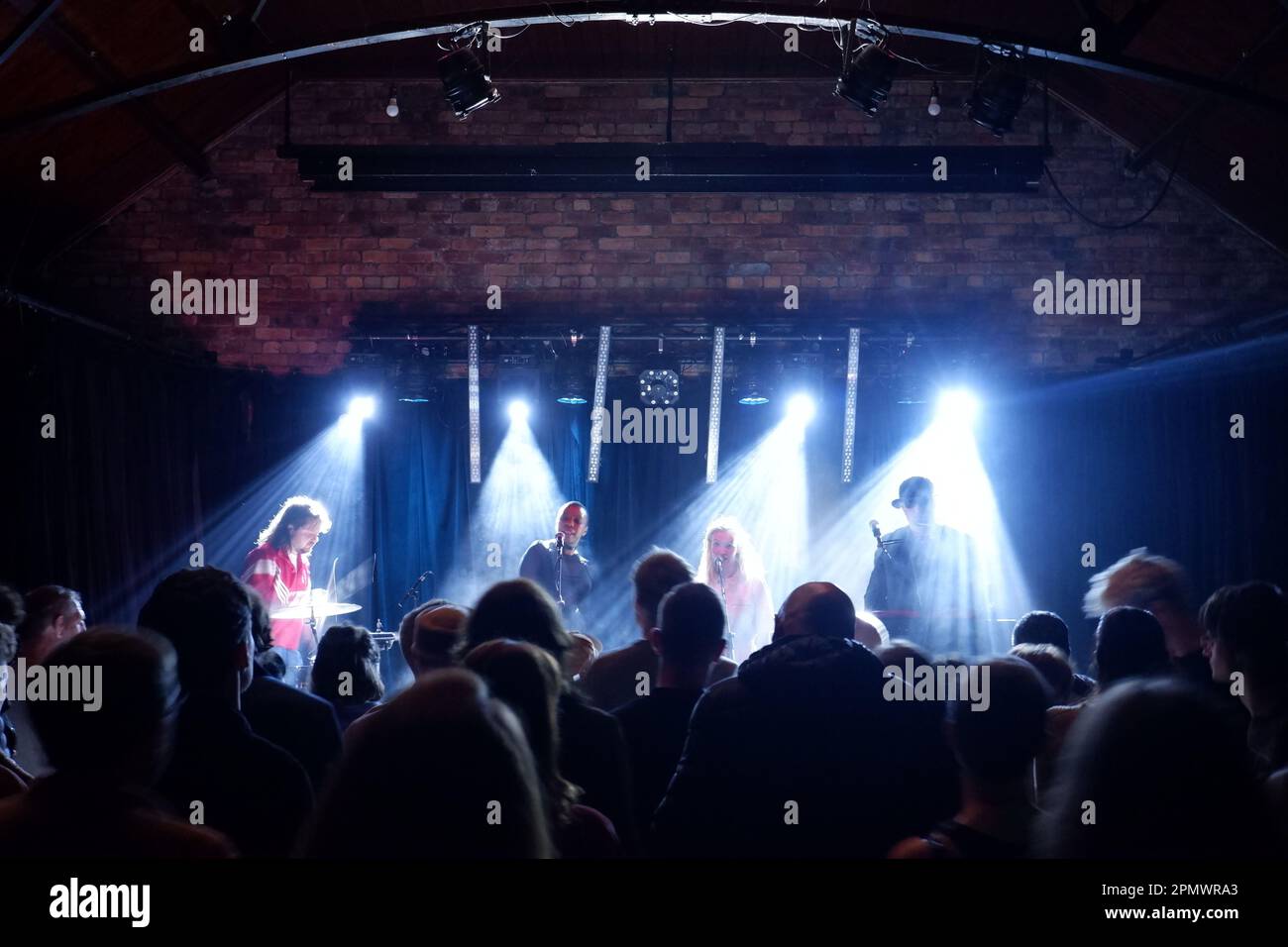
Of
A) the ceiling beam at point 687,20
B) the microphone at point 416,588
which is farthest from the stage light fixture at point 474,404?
the ceiling beam at point 687,20

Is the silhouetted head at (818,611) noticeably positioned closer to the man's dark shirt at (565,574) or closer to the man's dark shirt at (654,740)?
the man's dark shirt at (654,740)

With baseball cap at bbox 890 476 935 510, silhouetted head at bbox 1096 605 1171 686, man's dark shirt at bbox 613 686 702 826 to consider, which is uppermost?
baseball cap at bbox 890 476 935 510

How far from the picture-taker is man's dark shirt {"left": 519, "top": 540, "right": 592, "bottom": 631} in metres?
6.59

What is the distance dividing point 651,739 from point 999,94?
4490mm

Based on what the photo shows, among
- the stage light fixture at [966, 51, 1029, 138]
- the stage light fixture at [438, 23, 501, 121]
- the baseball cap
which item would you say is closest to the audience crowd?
the baseball cap

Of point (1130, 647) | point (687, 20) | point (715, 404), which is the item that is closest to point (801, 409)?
point (715, 404)

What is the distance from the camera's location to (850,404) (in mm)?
7398

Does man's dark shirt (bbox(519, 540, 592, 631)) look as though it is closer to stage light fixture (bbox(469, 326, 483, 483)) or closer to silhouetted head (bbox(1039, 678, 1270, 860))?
stage light fixture (bbox(469, 326, 483, 483))

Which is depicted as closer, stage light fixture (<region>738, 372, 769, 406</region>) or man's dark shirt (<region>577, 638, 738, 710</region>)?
man's dark shirt (<region>577, 638, 738, 710</region>)

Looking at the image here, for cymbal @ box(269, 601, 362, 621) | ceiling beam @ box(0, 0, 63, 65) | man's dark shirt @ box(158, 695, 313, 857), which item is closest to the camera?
man's dark shirt @ box(158, 695, 313, 857)

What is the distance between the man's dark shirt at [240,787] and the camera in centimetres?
208

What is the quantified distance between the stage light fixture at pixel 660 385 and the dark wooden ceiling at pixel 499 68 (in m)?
2.26

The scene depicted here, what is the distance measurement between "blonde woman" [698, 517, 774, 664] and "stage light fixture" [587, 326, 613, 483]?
1537mm
